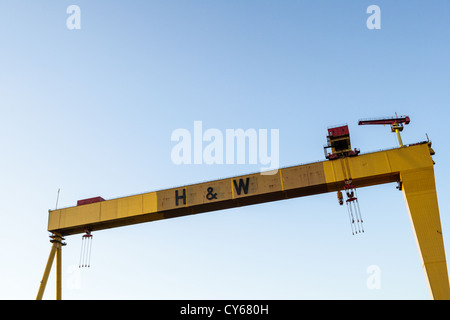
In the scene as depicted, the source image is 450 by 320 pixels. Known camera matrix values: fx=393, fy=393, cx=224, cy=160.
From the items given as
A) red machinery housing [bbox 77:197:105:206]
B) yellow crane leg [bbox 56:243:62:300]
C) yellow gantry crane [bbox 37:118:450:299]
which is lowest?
yellow crane leg [bbox 56:243:62:300]

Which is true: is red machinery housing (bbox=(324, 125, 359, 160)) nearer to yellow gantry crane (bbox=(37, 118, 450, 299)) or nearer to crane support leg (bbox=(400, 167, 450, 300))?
yellow gantry crane (bbox=(37, 118, 450, 299))

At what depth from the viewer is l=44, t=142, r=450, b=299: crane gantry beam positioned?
Result: 16.7 m

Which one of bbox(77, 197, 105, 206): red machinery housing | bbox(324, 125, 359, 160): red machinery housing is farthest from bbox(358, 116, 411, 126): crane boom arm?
bbox(77, 197, 105, 206): red machinery housing

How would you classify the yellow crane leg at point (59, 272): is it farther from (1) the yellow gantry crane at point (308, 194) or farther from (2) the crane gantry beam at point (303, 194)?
(2) the crane gantry beam at point (303, 194)

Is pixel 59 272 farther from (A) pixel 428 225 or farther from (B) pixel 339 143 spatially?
(A) pixel 428 225

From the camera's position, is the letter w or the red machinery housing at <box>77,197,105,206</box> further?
the red machinery housing at <box>77,197,105,206</box>

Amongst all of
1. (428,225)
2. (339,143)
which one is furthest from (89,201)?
(428,225)

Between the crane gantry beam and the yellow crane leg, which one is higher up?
the crane gantry beam

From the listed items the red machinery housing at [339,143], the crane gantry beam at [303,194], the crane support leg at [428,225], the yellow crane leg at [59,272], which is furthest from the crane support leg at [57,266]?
the crane support leg at [428,225]

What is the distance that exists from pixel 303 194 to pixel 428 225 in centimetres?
571

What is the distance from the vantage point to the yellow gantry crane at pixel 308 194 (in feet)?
55.2
